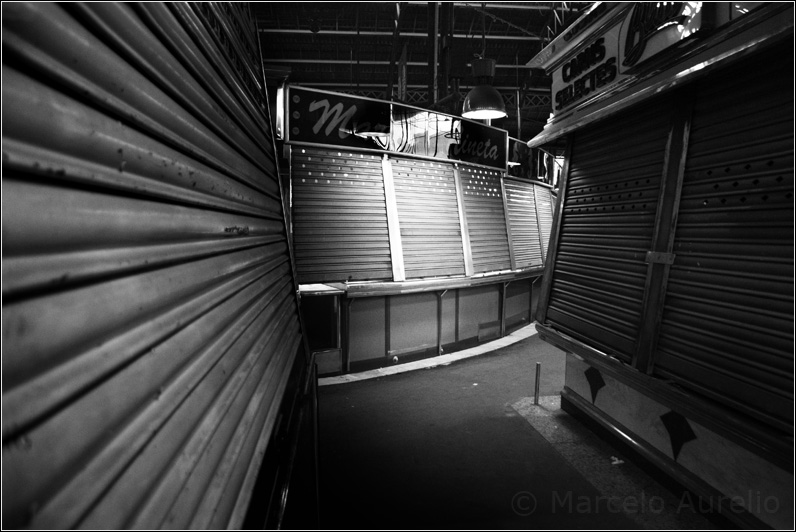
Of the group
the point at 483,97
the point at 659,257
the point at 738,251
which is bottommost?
the point at 659,257

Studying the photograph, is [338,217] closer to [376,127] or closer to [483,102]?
[376,127]

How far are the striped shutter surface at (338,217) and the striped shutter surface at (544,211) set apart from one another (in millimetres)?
5815

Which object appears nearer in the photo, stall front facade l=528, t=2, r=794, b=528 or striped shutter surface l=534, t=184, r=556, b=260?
stall front facade l=528, t=2, r=794, b=528

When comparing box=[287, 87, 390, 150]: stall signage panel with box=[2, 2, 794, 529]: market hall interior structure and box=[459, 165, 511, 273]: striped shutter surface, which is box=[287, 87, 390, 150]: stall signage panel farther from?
box=[459, 165, 511, 273]: striped shutter surface

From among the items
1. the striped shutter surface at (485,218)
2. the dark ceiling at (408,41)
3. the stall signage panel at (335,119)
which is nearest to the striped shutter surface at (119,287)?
the stall signage panel at (335,119)

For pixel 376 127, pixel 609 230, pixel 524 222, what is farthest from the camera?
pixel 524 222

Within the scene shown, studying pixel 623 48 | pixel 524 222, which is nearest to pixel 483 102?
pixel 524 222

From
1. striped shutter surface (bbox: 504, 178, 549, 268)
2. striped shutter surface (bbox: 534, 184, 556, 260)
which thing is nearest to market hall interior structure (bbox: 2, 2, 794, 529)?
striped shutter surface (bbox: 504, 178, 549, 268)

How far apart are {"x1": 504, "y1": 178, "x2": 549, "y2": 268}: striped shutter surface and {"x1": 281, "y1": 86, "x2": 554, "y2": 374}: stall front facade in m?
1.15

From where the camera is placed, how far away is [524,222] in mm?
9789

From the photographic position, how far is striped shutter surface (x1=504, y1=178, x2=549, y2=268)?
922 cm

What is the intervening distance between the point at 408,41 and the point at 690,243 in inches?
417

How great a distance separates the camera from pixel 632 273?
3561 mm

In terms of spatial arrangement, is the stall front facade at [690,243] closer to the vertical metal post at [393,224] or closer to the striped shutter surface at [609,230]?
the striped shutter surface at [609,230]
